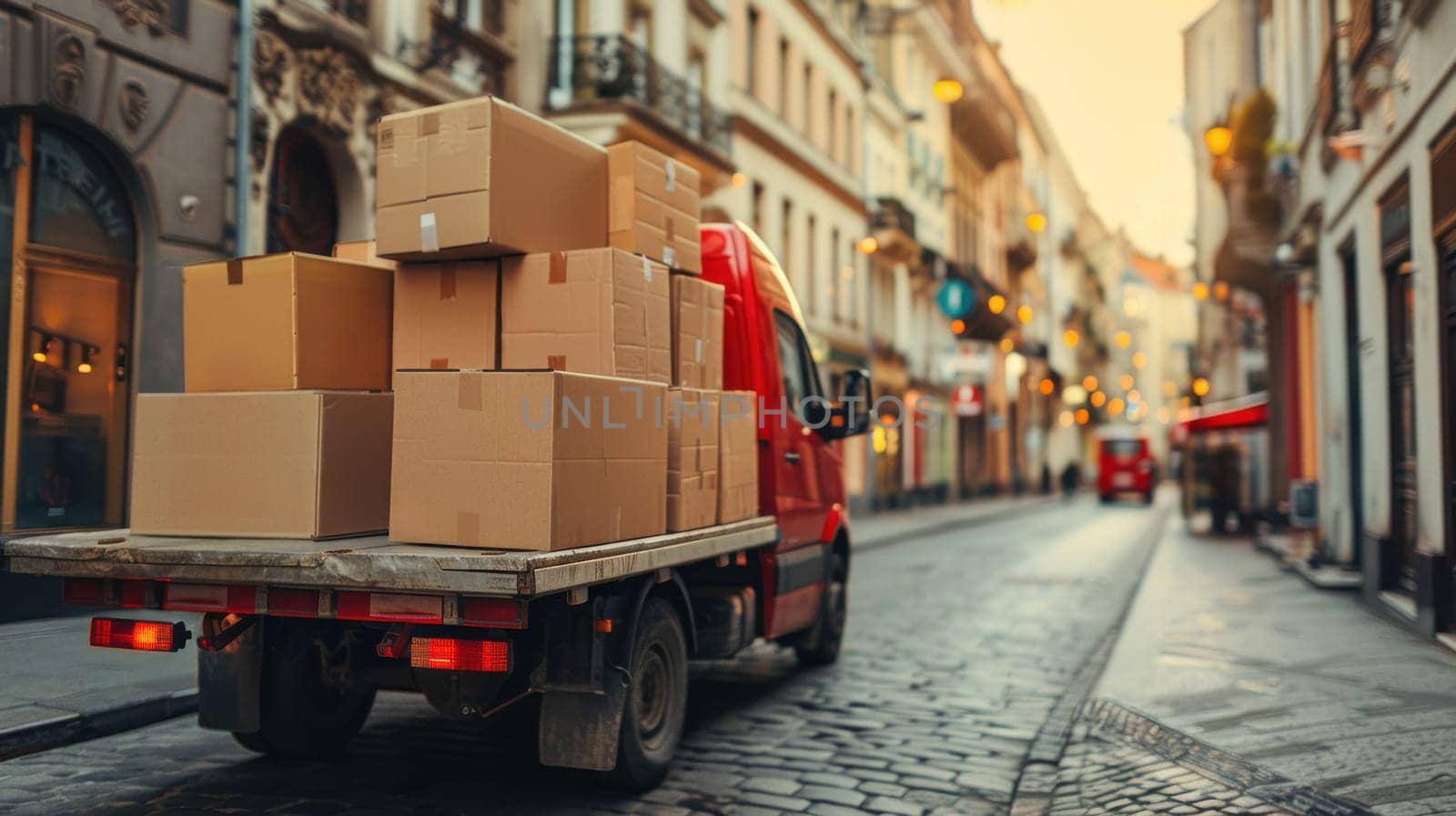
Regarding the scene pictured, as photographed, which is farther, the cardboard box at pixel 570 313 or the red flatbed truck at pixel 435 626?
the cardboard box at pixel 570 313

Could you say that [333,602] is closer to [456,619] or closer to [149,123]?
[456,619]

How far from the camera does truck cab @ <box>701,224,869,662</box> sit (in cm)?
723

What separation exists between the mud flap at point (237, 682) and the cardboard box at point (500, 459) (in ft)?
3.04

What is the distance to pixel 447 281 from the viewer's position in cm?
543

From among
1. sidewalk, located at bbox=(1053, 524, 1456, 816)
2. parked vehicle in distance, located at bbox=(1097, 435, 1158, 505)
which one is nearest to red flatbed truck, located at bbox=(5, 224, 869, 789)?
sidewalk, located at bbox=(1053, 524, 1456, 816)

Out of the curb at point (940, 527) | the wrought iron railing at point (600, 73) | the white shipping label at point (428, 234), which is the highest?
the wrought iron railing at point (600, 73)

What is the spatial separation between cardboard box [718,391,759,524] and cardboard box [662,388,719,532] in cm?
9

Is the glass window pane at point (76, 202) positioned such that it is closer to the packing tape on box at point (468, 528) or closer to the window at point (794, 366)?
the window at point (794, 366)

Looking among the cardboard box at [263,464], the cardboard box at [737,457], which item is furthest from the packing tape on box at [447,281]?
the cardboard box at [737,457]

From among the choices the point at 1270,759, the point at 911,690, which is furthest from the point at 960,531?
the point at 1270,759

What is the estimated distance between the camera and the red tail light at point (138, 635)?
503cm

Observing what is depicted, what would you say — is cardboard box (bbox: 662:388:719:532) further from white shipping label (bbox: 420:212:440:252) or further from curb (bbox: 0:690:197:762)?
curb (bbox: 0:690:197:762)

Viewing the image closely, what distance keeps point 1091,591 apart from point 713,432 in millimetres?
9444

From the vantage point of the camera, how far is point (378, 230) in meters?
5.34
